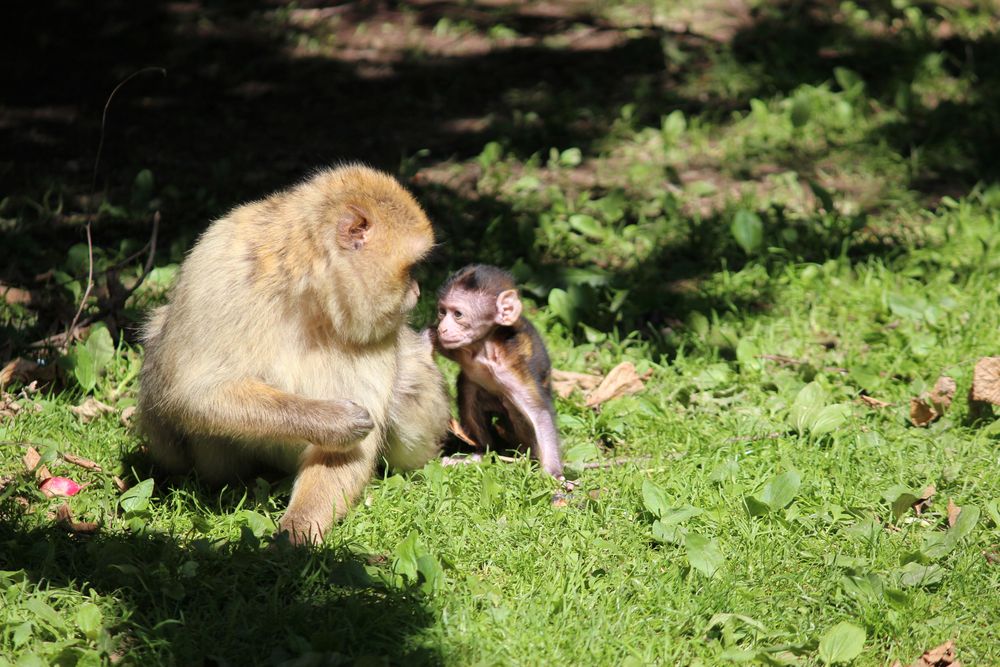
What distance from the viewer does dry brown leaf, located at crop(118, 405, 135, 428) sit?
454 centimetres

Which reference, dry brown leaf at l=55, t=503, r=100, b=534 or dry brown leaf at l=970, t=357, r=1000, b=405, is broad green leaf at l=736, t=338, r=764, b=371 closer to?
dry brown leaf at l=970, t=357, r=1000, b=405

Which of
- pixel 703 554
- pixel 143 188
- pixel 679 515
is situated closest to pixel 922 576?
pixel 703 554

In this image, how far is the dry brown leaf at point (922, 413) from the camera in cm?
453

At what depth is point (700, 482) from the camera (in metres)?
4.09

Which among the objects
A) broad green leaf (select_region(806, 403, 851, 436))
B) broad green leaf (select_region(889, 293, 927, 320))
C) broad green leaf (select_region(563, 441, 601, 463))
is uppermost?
broad green leaf (select_region(806, 403, 851, 436))

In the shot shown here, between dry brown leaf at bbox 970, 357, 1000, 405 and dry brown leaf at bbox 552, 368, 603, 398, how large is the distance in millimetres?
1501

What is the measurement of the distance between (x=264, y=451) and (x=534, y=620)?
1188 millimetres

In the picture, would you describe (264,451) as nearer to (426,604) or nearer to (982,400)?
(426,604)

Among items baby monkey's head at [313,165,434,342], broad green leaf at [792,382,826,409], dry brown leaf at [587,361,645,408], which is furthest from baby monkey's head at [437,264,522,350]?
broad green leaf at [792,382,826,409]

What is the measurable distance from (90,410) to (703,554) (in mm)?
2432

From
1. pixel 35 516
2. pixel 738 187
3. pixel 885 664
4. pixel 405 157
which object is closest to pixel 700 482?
pixel 885 664

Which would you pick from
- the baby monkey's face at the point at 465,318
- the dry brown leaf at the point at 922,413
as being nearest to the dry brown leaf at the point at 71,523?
the baby monkey's face at the point at 465,318

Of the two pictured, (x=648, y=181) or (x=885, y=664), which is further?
(x=648, y=181)

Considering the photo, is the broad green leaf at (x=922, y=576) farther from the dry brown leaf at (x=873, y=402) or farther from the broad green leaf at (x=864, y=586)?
the dry brown leaf at (x=873, y=402)
